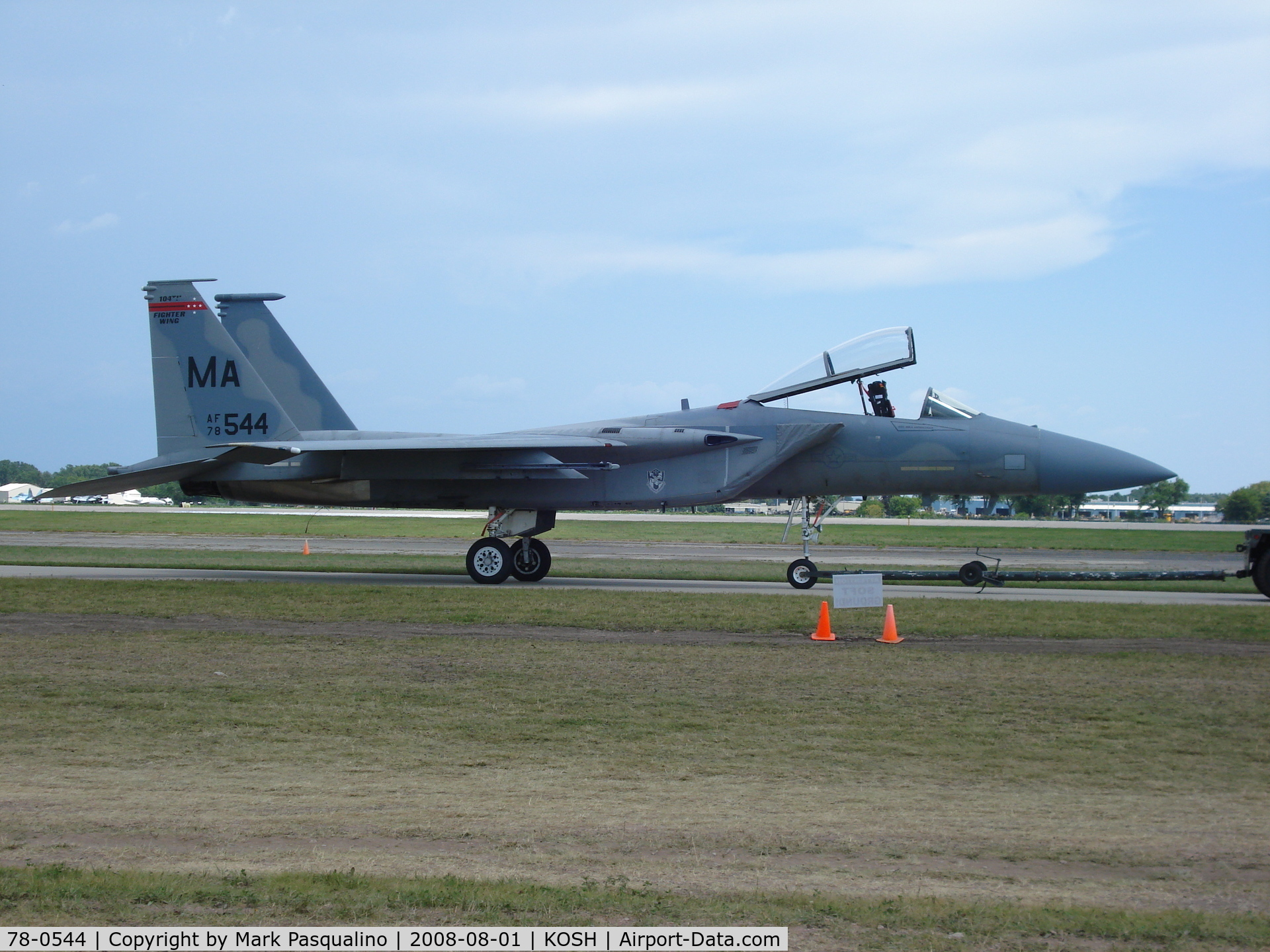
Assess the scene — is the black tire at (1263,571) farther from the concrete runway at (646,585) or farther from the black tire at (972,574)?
the black tire at (972,574)

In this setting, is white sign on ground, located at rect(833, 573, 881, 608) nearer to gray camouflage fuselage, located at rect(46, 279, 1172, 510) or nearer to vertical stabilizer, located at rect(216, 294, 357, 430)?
gray camouflage fuselage, located at rect(46, 279, 1172, 510)

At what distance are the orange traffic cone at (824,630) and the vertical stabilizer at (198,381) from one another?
12107mm

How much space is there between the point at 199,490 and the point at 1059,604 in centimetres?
1551

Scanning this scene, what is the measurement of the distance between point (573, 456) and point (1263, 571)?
452 inches

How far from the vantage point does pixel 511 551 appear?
18984 mm

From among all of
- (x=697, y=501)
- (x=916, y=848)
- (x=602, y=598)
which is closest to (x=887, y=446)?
(x=697, y=501)

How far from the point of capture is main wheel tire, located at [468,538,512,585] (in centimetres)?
1873

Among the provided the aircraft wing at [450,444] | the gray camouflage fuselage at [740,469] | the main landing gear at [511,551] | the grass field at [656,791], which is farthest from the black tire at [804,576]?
the grass field at [656,791]

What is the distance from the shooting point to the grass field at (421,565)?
19.9 m

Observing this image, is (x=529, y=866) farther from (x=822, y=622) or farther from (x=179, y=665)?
(x=822, y=622)

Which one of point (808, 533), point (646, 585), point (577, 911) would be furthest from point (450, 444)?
point (577, 911)

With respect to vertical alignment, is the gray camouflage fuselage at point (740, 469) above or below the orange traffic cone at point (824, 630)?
above

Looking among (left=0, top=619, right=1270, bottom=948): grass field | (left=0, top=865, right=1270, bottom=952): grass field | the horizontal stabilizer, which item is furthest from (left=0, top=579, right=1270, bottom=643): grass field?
(left=0, top=865, right=1270, bottom=952): grass field

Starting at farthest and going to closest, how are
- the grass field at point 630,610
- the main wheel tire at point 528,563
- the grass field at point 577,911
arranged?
the main wheel tire at point 528,563 < the grass field at point 630,610 < the grass field at point 577,911
